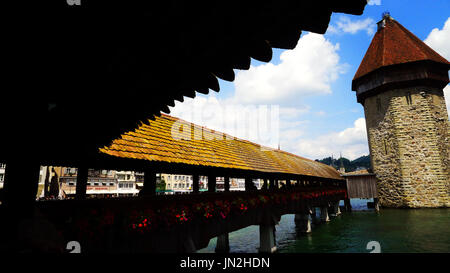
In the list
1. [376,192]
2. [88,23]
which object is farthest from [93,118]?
[376,192]

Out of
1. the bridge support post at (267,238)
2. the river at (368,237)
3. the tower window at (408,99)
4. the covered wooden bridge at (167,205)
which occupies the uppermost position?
the tower window at (408,99)

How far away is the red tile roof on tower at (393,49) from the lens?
2145 cm

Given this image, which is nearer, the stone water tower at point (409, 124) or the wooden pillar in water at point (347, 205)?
the stone water tower at point (409, 124)

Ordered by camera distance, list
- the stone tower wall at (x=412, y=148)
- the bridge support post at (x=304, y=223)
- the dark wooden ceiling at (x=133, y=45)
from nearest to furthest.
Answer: the dark wooden ceiling at (x=133, y=45) < the bridge support post at (x=304, y=223) < the stone tower wall at (x=412, y=148)

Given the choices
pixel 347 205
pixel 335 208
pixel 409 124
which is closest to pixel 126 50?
pixel 335 208

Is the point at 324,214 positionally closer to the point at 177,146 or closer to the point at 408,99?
the point at 408,99

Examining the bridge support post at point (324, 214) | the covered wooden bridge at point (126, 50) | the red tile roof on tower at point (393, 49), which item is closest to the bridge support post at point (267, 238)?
the covered wooden bridge at point (126, 50)

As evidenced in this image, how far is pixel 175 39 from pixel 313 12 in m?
0.64

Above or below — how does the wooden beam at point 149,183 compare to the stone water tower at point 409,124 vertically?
below

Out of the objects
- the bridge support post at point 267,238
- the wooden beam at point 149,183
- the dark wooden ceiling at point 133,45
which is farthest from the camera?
the bridge support post at point 267,238

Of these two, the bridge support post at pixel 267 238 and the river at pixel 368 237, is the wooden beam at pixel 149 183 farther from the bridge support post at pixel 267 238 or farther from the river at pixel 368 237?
the river at pixel 368 237
